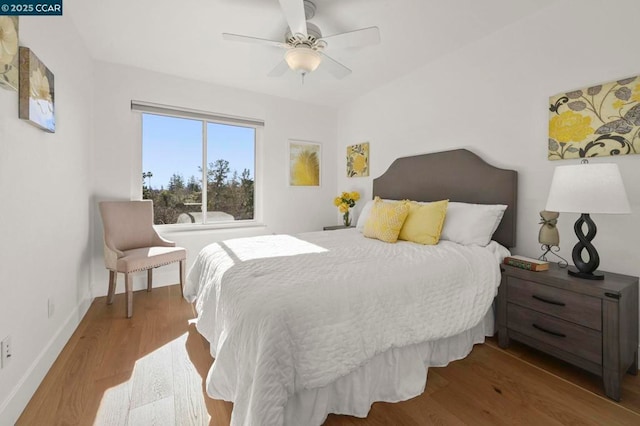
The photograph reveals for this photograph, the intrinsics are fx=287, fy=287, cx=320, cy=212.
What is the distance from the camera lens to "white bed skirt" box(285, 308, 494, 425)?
1.25 m

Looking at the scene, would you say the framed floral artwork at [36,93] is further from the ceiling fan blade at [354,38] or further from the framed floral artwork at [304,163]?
the framed floral artwork at [304,163]

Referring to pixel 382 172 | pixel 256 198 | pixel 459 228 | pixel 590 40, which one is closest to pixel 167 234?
pixel 256 198

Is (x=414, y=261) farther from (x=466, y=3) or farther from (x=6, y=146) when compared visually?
(x=6, y=146)

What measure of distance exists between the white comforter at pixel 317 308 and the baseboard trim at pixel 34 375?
842mm

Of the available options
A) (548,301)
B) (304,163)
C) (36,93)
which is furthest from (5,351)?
(304,163)

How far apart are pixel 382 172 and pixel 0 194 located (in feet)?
10.9

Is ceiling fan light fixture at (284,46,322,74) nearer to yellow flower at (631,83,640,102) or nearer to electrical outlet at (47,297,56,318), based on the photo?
yellow flower at (631,83,640,102)

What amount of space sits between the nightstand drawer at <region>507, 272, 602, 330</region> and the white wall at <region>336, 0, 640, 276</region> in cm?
52

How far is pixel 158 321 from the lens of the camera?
245 cm

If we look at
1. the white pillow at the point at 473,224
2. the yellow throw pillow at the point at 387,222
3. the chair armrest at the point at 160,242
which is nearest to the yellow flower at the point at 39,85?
the chair armrest at the point at 160,242

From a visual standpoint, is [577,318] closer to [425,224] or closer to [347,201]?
[425,224]

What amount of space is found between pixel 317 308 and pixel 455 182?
2.10 meters

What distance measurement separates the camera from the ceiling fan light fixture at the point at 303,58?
2117 millimetres

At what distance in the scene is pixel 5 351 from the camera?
1.30 m
